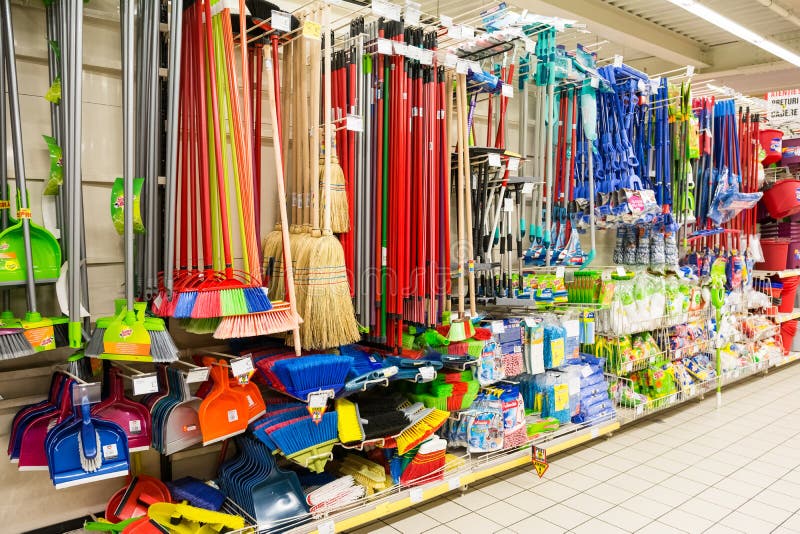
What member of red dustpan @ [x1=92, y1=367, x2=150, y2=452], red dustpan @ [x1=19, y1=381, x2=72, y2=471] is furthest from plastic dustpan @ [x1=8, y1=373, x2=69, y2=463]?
red dustpan @ [x1=92, y1=367, x2=150, y2=452]

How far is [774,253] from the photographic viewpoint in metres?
6.29

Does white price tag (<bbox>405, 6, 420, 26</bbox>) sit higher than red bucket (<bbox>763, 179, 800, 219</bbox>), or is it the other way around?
white price tag (<bbox>405, 6, 420, 26</bbox>)

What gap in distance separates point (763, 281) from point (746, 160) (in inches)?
60.2

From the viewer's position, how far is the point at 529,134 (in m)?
4.34

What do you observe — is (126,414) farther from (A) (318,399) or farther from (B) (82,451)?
(A) (318,399)

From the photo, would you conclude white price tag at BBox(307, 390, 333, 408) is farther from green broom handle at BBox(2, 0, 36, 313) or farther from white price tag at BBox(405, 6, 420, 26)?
white price tag at BBox(405, 6, 420, 26)

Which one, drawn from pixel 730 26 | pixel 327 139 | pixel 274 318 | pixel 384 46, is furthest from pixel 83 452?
pixel 730 26

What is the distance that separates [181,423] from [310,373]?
527 mm

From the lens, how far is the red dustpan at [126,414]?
220 centimetres

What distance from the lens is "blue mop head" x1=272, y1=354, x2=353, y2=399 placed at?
7.98 ft

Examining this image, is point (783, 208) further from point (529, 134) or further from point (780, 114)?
point (529, 134)

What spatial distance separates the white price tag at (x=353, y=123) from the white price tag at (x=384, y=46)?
34cm

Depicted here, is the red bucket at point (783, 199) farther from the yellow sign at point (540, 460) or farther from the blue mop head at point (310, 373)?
the blue mop head at point (310, 373)

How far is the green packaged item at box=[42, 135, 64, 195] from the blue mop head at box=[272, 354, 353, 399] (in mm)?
1061
